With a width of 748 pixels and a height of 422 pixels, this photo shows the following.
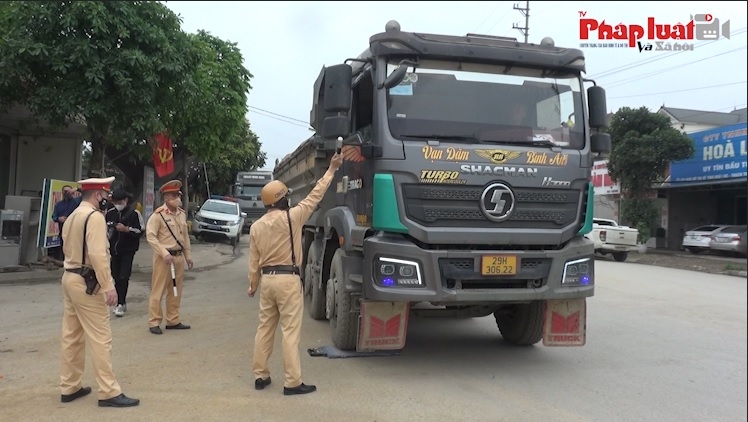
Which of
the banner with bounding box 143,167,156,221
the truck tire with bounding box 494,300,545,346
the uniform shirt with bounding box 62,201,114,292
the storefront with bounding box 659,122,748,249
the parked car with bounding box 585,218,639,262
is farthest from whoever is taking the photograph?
the storefront with bounding box 659,122,748,249

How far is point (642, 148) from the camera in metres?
22.4

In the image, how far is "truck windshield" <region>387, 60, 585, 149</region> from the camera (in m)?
5.15

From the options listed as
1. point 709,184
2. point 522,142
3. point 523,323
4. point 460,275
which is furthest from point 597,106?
point 709,184

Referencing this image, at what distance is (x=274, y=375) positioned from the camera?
17.0 ft

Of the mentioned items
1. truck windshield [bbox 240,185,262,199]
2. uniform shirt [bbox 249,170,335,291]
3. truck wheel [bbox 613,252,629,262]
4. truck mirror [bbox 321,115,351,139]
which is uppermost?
truck windshield [bbox 240,185,262,199]

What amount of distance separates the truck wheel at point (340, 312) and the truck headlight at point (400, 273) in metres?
0.73

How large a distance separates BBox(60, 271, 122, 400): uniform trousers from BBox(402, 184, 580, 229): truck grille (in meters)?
2.61

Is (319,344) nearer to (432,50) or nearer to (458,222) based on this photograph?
(458,222)

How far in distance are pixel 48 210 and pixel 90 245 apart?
310 inches

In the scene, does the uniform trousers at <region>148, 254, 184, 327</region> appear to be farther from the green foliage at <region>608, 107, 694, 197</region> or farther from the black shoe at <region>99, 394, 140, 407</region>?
the green foliage at <region>608, 107, 694, 197</region>

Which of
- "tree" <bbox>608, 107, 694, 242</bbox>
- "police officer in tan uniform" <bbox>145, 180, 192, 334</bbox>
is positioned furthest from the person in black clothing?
"tree" <bbox>608, 107, 694, 242</bbox>

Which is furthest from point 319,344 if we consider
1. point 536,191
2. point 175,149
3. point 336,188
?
point 175,149

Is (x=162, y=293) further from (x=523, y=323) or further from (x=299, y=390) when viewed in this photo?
(x=523, y=323)

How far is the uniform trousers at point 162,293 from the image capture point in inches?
268
